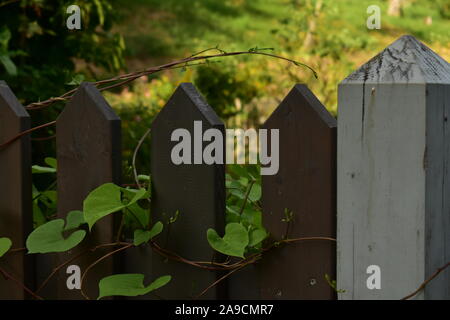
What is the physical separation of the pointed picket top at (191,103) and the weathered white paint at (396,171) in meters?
0.24

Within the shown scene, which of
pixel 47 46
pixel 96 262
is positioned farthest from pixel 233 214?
pixel 47 46

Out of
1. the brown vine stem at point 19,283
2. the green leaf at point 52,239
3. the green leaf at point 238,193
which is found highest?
the green leaf at point 238,193

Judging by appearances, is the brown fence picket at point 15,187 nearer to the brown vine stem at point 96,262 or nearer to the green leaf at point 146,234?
the brown vine stem at point 96,262

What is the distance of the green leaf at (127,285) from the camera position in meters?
1.35

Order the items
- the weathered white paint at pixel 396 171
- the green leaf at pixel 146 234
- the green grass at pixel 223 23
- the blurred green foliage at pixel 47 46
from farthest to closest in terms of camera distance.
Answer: the green grass at pixel 223 23, the blurred green foliage at pixel 47 46, the green leaf at pixel 146 234, the weathered white paint at pixel 396 171

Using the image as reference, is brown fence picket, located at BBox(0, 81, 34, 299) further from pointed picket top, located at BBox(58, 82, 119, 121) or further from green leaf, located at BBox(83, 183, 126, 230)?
green leaf, located at BBox(83, 183, 126, 230)

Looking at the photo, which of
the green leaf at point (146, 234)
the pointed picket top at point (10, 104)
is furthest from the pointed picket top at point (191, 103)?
the pointed picket top at point (10, 104)

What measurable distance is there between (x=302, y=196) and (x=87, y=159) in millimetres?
427

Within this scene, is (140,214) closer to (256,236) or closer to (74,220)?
(74,220)

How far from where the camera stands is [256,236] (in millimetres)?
1340

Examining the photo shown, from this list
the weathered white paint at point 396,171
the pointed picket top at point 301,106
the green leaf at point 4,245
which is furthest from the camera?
the green leaf at point 4,245
